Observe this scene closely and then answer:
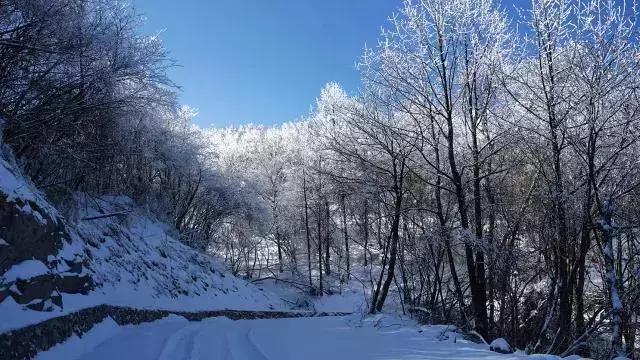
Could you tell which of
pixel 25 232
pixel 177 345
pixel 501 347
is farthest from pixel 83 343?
pixel 501 347

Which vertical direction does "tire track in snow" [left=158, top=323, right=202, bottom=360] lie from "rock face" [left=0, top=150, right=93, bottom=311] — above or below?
below

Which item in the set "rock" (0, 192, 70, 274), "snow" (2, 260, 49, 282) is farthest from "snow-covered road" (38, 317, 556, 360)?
"rock" (0, 192, 70, 274)

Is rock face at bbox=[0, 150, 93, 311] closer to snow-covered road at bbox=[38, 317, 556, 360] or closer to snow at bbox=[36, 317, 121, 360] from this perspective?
snow at bbox=[36, 317, 121, 360]

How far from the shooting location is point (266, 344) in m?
8.02

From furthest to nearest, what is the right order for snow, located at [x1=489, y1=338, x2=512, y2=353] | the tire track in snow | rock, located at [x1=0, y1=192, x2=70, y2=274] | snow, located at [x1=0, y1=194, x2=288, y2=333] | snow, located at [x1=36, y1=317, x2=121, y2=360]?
snow, located at [x1=0, y1=194, x2=288, y2=333] → the tire track in snow → snow, located at [x1=489, y1=338, x2=512, y2=353] → rock, located at [x1=0, y1=192, x2=70, y2=274] → snow, located at [x1=36, y1=317, x2=121, y2=360]

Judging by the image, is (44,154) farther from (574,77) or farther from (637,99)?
(637,99)

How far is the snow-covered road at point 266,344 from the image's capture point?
6.67 metres

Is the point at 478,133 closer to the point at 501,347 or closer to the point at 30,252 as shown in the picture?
the point at 501,347

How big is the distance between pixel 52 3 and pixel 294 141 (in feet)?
112

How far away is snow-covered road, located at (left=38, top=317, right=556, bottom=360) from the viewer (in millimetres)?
6668

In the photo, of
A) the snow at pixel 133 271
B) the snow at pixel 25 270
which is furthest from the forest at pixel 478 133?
the snow at pixel 25 270

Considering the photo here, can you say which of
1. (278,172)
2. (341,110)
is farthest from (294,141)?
(341,110)

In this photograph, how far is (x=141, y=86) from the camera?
46.5ft

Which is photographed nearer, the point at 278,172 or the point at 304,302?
the point at 304,302
